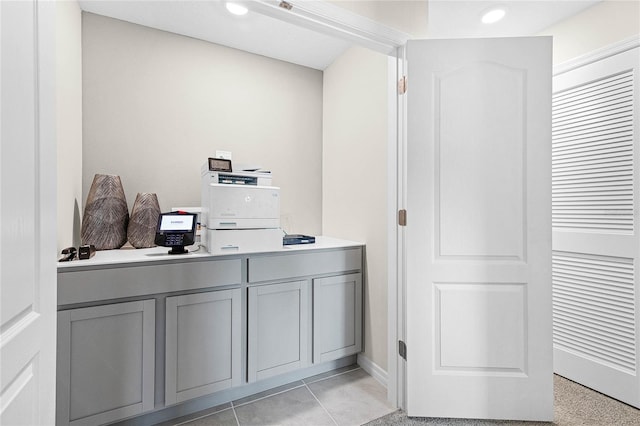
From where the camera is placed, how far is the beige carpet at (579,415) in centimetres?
166

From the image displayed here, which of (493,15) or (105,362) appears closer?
(105,362)

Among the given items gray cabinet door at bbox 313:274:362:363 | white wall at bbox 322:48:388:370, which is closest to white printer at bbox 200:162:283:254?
gray cabinet door at bbox 313:274:362:363

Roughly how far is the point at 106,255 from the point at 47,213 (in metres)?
1.01

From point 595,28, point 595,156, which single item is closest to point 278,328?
point 595,156

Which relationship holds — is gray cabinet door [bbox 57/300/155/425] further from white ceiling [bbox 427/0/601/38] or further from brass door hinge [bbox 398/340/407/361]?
white ceiling [bbox 427/0/601/38]

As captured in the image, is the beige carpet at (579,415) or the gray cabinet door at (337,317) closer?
the beige carpet at (579,415)

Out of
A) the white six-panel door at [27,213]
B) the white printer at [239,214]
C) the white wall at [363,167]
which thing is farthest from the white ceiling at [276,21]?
the white six-panel door at [27,213]

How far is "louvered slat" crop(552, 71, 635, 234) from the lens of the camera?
1.84 meters

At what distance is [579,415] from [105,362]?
250cm

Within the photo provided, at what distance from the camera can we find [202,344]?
1.76 meters

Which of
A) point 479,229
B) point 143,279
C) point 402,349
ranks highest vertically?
point 479,229

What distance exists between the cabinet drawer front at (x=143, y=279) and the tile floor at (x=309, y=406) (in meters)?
0.75

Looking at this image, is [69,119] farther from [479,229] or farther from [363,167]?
[479,229]

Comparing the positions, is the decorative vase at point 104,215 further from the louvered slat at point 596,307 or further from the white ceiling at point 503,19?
the louvered slat at point 596,307
